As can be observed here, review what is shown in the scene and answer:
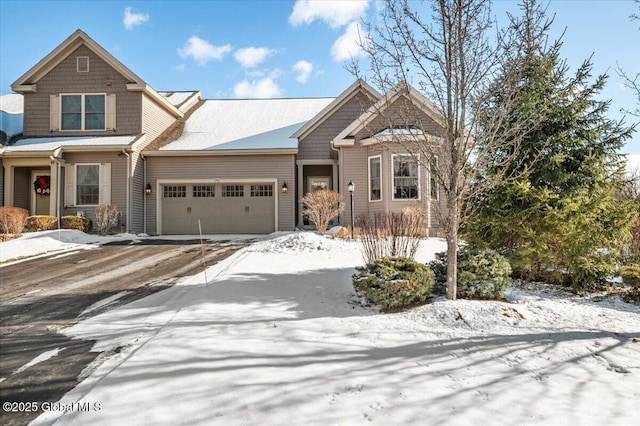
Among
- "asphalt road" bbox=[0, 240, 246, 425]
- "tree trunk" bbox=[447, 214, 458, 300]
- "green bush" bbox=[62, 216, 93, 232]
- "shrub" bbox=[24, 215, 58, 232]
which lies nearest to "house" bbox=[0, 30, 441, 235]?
"green bush" bbox=[62, 216, 93, 232]

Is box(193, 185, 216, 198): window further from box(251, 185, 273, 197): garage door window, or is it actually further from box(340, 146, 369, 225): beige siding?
box(340, 146, 369, 225): beige siding

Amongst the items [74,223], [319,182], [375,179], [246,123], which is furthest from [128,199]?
[375,179]

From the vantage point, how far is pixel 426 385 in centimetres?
271

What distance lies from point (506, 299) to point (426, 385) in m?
2.98

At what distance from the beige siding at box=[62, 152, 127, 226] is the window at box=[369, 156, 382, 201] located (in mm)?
9814

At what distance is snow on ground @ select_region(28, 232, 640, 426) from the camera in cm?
238

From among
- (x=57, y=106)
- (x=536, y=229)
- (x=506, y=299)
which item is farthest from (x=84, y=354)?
(x=57, y=106)

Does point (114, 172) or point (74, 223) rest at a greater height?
point (114, 172)

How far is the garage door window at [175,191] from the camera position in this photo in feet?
49.3

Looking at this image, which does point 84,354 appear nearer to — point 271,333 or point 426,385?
point 271,333

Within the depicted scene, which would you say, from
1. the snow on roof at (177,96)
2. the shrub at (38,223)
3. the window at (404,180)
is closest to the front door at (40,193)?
the shrub at (38,223)

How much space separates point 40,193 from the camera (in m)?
14.3

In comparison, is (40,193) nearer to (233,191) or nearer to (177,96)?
(233,191)

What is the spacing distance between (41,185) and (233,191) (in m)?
7.69
